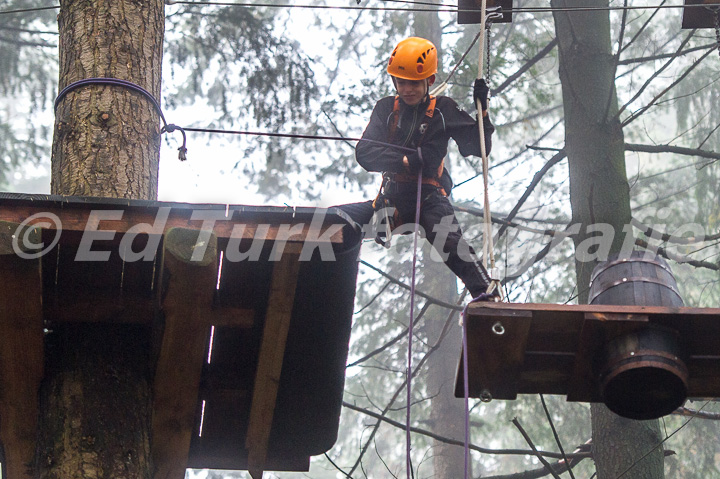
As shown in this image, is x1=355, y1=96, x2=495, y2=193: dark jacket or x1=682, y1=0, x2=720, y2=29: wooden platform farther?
x1=682, y1=0, x2=720, y2=29: wooden platform

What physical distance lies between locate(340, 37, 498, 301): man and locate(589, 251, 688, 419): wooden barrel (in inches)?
36.3

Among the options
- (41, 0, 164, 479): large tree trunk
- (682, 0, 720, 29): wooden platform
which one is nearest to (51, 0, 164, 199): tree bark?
(41, 0, 164, 479): large tree trunk

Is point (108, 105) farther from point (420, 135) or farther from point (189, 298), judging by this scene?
point (420, 135)

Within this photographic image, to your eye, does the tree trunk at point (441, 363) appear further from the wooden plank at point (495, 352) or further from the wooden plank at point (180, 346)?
the wooden plank at point (180, 346)

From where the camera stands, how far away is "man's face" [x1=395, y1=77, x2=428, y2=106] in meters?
4.83

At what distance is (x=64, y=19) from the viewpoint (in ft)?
14.6

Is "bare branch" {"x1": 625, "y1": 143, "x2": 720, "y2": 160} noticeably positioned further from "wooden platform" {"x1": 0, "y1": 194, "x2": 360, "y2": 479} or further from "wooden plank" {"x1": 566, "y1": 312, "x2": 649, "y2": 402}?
"wooden platform" {"x1": 0, "y1": 194, "x2": 360, "y2": 479}

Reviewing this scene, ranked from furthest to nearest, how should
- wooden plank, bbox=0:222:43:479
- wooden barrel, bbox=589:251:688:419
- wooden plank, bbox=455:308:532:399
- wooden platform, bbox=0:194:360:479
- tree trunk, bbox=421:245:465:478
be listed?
tree trunk, bbox=421:245:465:478
wooden barrel, bbox=589:251:688:419
wooden plank, bbox=455:308:532:399
wooden platform, bbox=0:194:360:479
wooden plank, bbox=0:222:43:479

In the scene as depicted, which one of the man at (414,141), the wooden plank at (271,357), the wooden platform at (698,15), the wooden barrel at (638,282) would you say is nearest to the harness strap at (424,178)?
the man at (414,141)

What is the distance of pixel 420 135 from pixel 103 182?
174cm

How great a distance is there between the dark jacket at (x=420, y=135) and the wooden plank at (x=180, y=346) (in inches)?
58.6

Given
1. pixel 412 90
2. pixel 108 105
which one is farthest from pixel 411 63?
pixel 108 105

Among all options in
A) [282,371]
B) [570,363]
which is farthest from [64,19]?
A: [570,363]

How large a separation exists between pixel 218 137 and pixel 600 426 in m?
8.00
